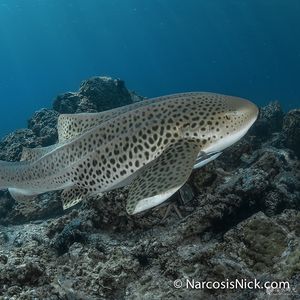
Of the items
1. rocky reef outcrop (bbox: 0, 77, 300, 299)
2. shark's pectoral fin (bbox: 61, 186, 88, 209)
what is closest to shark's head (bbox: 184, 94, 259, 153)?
rocky reef outcrop (bbox: 0, 77, 300, 299)

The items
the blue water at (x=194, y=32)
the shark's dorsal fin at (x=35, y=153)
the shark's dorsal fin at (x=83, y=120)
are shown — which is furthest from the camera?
the blue water at (x=194, y=32)

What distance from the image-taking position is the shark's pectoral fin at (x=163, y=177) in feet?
14.1

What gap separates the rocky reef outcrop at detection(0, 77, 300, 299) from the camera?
4.25 m

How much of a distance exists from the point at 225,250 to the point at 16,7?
130115mm

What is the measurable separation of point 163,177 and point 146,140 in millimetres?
903

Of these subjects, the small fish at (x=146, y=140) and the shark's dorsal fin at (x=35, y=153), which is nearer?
the small fish at (x=146, y=140)

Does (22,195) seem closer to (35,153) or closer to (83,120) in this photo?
(35,153)

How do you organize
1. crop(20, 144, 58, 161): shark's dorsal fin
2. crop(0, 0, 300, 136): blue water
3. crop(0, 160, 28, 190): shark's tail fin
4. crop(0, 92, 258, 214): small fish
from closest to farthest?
crop(0, 92, 258, 214): small fish, crop(20, 144, 58, 161): shark's dorsal fin, crop(0, 160, 28, 190): shark's tail fin, crop(0, 0, 300, 136): blue water

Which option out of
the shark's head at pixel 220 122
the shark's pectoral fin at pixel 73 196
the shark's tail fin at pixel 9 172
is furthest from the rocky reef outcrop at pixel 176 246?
the shark's tail fin at pixel 9 172

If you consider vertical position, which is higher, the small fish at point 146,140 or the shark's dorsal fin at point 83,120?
the shark's dorsal fin at point 83,120

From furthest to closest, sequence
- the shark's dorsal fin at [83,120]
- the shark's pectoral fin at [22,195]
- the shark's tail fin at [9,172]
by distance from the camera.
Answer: the shark's pectoral fin at [22,195]
the shark's tail fin at [9,172]
the shark's dorsal fin at [83,120]

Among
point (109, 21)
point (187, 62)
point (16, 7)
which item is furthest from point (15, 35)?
point (187, 62)

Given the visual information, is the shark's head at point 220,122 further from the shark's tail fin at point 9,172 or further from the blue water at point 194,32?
the blue water at point 194,32

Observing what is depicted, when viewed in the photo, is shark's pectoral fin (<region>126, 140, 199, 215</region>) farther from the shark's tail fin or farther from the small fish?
the shark's tail fin
